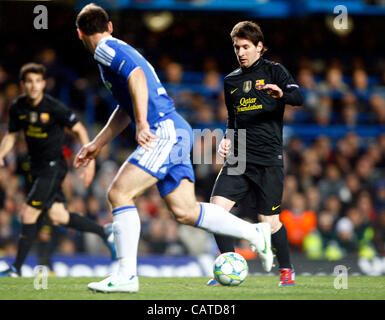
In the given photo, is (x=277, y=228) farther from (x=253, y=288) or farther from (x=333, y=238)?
(x=333, y=238)

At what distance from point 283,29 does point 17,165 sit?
743 centimetres

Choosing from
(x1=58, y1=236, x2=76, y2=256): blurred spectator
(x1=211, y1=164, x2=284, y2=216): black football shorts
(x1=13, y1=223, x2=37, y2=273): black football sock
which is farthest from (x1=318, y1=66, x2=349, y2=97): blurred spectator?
(x1=211, y1=164, x2=284, y2=216): black football shorts

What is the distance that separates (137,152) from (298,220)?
6.42 m

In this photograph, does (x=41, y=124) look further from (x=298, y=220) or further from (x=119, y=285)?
(x=298, y=220)

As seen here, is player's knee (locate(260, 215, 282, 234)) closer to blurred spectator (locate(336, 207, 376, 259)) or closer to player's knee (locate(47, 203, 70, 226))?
player's knee (locate(47, 203, 70, 226))

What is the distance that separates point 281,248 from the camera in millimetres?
6453

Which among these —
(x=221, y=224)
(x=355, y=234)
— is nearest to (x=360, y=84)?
(x=355, y=234)

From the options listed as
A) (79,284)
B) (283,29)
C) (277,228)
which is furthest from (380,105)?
(79,284)

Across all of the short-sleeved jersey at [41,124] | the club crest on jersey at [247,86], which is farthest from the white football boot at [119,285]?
the short-sleeved jersey at [41,124]

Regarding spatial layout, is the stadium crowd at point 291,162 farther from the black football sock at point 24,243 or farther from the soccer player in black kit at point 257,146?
the soccer player in black kit at point 257,146

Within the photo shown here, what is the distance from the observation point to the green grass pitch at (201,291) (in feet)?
16.8

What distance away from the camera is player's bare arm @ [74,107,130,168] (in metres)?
5.56

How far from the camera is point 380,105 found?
46.5ft

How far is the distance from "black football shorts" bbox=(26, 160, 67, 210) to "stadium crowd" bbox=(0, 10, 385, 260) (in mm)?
912
